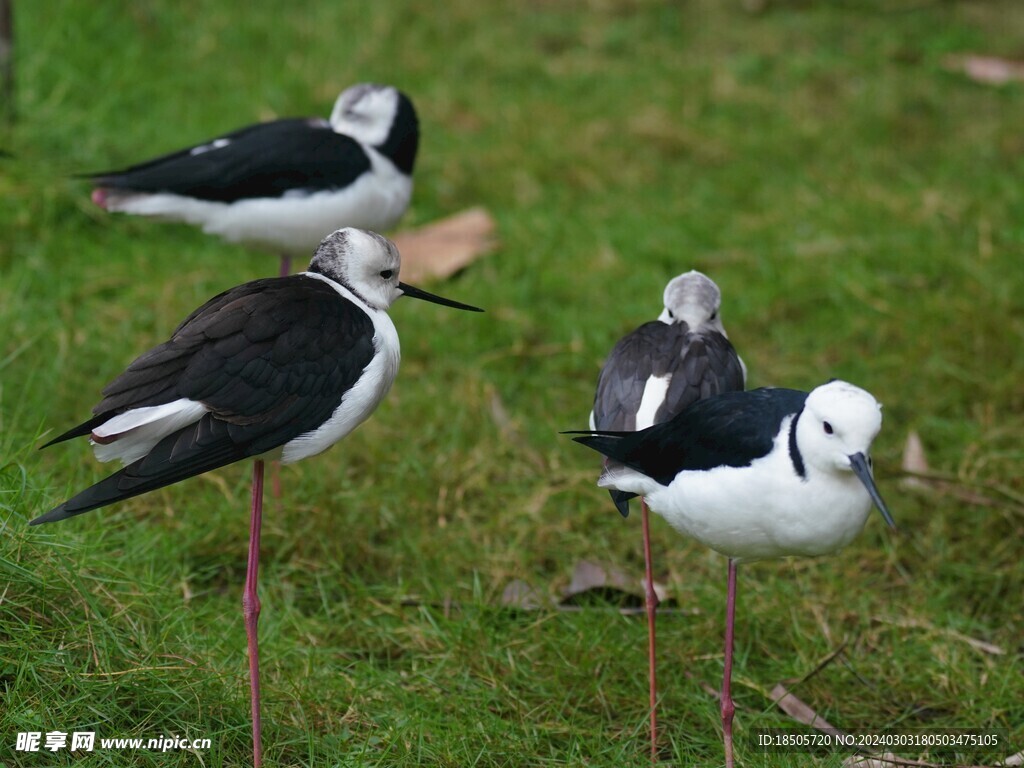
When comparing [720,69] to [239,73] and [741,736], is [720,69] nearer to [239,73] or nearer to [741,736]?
[239,73]

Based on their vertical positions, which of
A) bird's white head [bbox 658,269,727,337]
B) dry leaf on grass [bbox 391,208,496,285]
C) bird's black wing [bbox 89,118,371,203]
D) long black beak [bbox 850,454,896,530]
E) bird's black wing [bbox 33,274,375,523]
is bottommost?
dry leaf on grass [bbox 391,208,496,285]

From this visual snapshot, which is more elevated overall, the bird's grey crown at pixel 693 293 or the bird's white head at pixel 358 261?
the bird's white head at pixel 358 261

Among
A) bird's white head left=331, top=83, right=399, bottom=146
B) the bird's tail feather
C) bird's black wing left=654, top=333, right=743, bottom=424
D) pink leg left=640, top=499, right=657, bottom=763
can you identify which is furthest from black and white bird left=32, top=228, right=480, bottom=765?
bird's white head left=331, top=83, right=399, bottom=146

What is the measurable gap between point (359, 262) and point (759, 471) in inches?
47.4

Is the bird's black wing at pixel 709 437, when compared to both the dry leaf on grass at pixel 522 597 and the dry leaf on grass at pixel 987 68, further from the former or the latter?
the dry leaf on grass at pixel 987 68

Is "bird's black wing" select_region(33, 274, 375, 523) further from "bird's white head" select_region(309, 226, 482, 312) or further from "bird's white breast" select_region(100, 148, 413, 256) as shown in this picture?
"bird's white breast" select_region(100, 148, 413, 256)

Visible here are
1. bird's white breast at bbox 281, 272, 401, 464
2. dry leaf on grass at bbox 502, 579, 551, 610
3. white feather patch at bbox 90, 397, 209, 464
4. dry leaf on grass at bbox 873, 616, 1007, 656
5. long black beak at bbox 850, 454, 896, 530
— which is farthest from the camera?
dry leaf on grass at bbox 502, 579, 551, 610

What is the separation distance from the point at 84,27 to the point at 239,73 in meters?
0.85

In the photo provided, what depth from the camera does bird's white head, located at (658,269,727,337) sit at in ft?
12.7

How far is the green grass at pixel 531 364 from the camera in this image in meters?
3.54

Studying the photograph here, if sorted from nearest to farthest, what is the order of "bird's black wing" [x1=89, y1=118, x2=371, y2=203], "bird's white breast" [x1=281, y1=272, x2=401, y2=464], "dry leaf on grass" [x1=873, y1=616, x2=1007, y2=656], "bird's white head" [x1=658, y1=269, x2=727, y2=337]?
"bird's white breast" [x1=281, y1=272, x2=401, y2=464]
"bird's white head" [x1=658, y1=269, x2=727, y2=337]
"dry leaf on grass" [x1=873, y1=616, x2=1007, y2=656]
"bird's black wing" [x1=89, y1=118, x2=371, y2=203]

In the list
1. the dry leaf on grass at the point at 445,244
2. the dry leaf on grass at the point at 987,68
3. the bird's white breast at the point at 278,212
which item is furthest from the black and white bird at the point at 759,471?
the dry leaf on grass at the point at 987,68

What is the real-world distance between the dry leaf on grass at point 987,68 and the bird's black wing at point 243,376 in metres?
5.80

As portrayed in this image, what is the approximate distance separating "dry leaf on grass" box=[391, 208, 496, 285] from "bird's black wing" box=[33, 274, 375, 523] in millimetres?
2541
